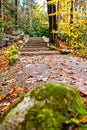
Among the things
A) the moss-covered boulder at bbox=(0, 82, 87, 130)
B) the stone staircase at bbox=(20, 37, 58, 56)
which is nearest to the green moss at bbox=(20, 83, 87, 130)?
the moss-covered boulder at bbox=(0, 82, 87, 130)

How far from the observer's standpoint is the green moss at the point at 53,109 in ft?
10.5

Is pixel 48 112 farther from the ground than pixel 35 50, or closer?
farther from the ground

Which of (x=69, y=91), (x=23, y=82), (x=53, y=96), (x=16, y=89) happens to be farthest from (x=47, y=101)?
(x=23, y=82)

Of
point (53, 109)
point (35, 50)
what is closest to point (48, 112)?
point (53, 109)

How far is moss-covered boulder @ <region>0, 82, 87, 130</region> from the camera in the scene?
3193mm

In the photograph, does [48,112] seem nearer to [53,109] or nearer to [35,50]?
[53,109]

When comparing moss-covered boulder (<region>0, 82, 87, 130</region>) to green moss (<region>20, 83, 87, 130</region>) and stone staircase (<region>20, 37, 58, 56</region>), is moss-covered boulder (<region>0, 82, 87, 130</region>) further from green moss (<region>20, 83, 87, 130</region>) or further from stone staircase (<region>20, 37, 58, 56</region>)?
stone staircase (<region>20, 37, 58, 56</region>)

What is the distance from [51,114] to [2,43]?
64.6ft

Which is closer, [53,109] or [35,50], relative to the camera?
[53,109]

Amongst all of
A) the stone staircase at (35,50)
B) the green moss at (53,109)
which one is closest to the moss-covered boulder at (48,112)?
the green moss at (53,109)

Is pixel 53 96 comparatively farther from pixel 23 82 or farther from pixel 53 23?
pixel 53 23

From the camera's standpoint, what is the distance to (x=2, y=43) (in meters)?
22.5

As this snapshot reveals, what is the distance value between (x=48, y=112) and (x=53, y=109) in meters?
0.08

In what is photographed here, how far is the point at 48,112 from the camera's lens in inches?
128
